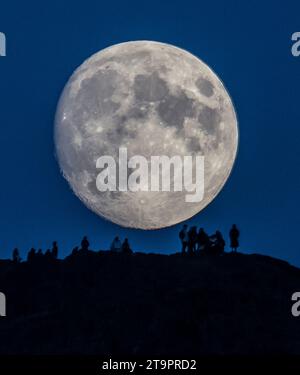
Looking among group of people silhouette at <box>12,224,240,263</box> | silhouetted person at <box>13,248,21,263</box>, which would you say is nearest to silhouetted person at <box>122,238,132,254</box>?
group of people silhouette at <box>12,224,240,263</box>

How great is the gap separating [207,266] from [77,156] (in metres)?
8.91

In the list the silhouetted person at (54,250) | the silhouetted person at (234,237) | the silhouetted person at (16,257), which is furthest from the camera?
the silhouetted person at (16,257)

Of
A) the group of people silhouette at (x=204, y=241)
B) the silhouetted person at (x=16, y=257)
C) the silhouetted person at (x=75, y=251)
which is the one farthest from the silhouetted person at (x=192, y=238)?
the silhouetted person at (x=16, y=257)

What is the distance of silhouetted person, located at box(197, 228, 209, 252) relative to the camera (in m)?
24.7

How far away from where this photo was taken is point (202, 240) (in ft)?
81.9

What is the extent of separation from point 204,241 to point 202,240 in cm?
13

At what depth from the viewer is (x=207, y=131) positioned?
18.2 meters

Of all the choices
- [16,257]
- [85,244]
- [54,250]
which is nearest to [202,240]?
[85,244]

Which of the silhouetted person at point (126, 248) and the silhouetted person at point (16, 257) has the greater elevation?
the silhouetted person at point (16, 257)

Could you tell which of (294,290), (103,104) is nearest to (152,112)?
(103,104)

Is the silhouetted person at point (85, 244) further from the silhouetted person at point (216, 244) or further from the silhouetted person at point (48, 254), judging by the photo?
the silhouetted person at point (216, 244)

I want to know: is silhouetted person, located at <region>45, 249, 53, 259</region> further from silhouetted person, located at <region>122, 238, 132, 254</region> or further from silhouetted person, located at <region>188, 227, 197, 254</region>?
silhouetted person, located at <region>188, 227, 197, 254</region>

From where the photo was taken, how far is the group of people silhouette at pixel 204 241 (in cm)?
2441
